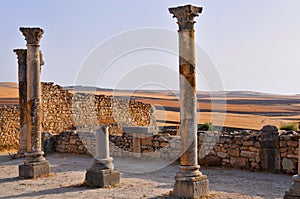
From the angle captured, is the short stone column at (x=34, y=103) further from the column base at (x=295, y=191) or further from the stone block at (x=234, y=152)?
the column base at (x=295, y=191)

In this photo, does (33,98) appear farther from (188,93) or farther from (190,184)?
(190,184)

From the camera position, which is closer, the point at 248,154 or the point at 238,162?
the point at 248,154

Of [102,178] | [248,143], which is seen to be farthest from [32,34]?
[248,143]

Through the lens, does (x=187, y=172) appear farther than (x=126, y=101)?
No

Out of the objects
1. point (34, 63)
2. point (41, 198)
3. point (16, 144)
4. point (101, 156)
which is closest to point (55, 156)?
point (16, 144)

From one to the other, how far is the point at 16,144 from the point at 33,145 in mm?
8614

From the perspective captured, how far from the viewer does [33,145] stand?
11.4 metres

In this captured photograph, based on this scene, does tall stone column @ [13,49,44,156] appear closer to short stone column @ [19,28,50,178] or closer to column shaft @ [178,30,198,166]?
short stone column @ [19,28,50,178]

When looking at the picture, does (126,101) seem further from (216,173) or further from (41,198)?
(41,198)

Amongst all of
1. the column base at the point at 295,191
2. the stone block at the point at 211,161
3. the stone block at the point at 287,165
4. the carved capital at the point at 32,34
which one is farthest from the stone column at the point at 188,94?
the carved capital at the point at 32,34

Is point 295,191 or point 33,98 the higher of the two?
point 33,98

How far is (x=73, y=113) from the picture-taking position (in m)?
21.4

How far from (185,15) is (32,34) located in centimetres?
525

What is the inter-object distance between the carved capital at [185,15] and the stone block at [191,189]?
3059 millimetres
